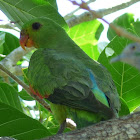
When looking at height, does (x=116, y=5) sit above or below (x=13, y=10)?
below

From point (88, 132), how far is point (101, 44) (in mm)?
2866

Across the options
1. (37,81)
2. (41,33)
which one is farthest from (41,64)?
(41,33)

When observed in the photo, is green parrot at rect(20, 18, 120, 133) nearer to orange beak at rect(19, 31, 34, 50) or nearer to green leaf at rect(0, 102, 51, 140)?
green leaf at rect(0, 102, 51, 140)

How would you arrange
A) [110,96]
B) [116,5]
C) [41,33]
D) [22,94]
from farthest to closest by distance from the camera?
[116,5], [22,94], [41,33], [110,96]

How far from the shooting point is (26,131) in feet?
8.54

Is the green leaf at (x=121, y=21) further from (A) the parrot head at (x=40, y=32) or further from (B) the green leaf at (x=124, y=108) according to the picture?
(B) the green leaf at (x=124, y=108)

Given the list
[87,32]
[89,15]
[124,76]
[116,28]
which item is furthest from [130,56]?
[116,28]

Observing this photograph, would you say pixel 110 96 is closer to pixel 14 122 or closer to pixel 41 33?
pixel 14 122

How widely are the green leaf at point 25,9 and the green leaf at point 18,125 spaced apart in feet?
3.10

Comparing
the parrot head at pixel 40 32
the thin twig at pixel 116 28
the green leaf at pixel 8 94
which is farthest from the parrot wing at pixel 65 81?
the thin twig at pixel 116 28

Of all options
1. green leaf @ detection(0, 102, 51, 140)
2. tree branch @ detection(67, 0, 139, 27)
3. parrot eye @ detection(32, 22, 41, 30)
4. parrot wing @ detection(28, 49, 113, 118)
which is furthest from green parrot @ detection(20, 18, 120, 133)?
tree branch @ detection(67, 0, 139, 27)

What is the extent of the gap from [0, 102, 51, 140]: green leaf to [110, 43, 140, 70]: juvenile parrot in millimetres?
933

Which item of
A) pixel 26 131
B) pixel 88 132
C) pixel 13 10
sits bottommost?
pixel 26 131

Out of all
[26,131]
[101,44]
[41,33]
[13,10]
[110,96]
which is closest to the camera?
[110,96]
